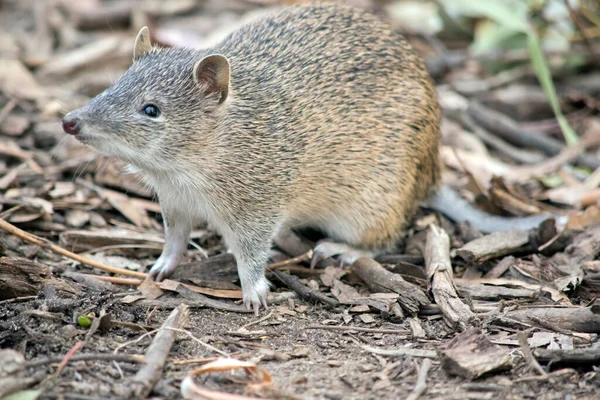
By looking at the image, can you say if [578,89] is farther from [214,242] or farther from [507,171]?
[214,242]

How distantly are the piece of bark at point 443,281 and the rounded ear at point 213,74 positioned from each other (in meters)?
2.14

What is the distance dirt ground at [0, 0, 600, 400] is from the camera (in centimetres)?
414

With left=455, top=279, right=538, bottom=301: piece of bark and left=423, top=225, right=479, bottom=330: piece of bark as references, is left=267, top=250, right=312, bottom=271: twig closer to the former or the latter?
left=423, top=225, right=479, bottom=330: piece of bark

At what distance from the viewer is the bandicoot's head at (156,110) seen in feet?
16.2

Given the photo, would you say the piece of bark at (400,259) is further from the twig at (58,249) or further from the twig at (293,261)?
the twig at (58,249)

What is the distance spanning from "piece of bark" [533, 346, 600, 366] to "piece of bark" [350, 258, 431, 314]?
1120 millimetres

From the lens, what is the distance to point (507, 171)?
309 inches

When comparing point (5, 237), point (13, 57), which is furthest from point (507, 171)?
point (13, 57)

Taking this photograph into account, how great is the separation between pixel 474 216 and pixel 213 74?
293cm

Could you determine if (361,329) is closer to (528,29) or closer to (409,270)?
(409,270)

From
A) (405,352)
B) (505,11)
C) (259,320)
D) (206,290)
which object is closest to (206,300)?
(206,290)

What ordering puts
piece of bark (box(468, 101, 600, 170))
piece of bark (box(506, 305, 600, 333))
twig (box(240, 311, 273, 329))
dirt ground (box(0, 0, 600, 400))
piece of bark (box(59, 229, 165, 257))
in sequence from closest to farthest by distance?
dirt ground (box(0, 0, 600, 400)) → piece of bark (box(506, 305, 600, 333)) → twig (box(240, 311, 273, 329)) → piece of bark (box(59, 229, 165, 257)) → piece of bark (box(468, 101, 600, 170))

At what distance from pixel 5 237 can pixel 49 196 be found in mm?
852

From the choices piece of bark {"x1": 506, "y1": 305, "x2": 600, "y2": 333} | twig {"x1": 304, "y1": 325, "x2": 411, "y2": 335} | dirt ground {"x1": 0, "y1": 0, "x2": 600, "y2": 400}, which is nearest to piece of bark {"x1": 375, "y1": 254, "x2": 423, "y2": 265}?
dirt ground {"x1": 0, "y1": 0, "x2": 600, "y2": 400}
